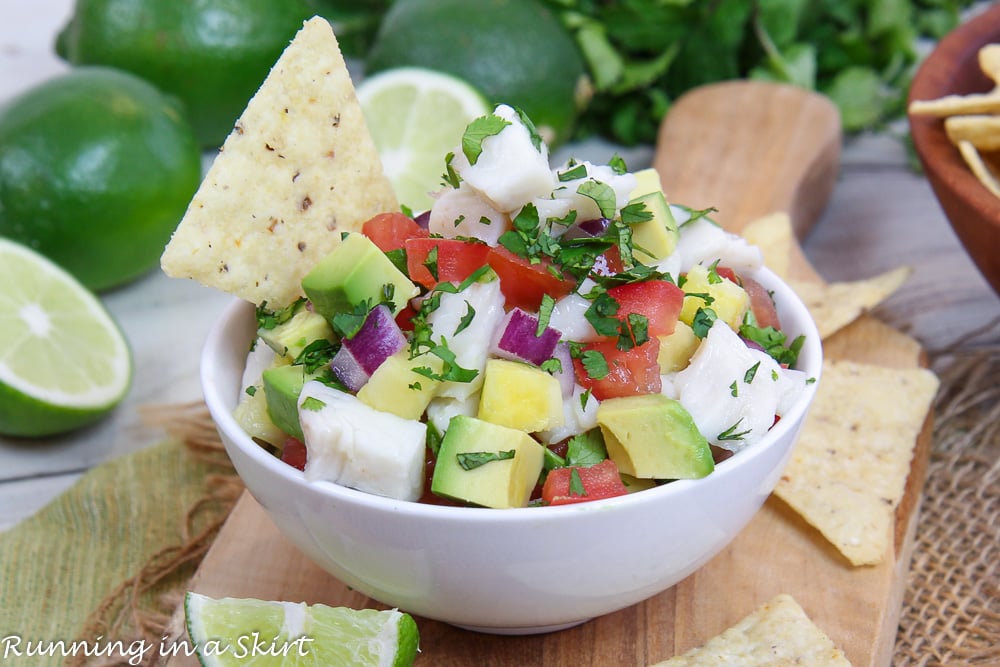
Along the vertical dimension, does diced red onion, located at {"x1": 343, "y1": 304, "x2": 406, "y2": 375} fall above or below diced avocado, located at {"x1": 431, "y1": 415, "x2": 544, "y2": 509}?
above

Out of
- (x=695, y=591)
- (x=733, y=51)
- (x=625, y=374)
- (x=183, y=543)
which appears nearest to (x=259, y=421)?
(x=625, y=374)

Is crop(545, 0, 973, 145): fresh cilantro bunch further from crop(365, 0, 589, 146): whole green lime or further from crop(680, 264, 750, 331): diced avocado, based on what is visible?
crop(680, 264, 750, 331): diced avocado

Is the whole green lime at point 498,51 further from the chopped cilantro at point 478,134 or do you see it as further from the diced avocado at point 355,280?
the diced avocado at point 355,280

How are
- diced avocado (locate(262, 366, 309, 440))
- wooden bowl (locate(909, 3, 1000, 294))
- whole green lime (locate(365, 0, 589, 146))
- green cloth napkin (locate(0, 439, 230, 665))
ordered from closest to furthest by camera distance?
diced avocado (locate(262, 366, 309, 440)) → green cloth napkin (locate(0, 439, 230, 665)) → wooden bowl (locate(909, 3, 1000, 294)) → whole green lime (locate(365, 0, 589, 146))

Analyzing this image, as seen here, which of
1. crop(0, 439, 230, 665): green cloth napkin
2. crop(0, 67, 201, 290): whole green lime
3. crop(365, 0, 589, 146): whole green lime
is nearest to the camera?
crop(0, 439, 230, 665): green cloth napkin

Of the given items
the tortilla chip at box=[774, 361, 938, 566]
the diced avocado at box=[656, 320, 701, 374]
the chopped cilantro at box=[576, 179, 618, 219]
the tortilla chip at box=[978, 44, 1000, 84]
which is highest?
the chopped cilantro at box=[576, 179, 618, 219]

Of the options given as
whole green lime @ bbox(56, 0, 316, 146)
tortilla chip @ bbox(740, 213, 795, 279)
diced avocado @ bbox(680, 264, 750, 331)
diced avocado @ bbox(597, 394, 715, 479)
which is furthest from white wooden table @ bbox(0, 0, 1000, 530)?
diced avocado @ bbox(597, 394, 715, 479)
